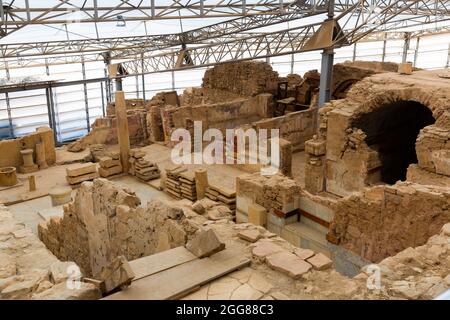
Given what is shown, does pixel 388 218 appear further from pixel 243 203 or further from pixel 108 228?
pixel 108 228

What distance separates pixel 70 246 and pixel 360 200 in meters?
5.41

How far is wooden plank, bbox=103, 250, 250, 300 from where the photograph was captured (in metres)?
3.71

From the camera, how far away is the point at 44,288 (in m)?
4.00

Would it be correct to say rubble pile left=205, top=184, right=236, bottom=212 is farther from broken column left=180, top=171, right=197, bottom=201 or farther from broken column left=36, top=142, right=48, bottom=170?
broken column left=36, top=142, right=48, bottom=170

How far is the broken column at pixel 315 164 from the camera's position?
1095 centimetres

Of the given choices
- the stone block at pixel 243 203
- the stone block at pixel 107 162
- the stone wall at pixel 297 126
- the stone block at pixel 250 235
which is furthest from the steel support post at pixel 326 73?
the stone block at pixel 250 235

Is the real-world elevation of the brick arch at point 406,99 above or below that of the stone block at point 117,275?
A: above

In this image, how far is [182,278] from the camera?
12.9 feet

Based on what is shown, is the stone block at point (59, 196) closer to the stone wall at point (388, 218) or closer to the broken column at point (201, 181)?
the broken column at point (201, 181)

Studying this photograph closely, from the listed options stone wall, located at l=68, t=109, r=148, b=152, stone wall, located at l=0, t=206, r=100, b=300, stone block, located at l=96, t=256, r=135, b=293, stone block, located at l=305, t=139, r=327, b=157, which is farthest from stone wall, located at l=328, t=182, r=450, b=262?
stone wall, located at l=68, t=109, r=148, b=152

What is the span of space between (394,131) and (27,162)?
1224 centimetres

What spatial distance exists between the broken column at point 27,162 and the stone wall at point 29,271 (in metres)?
9.53

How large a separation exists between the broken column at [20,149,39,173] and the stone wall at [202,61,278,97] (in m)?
8.99
